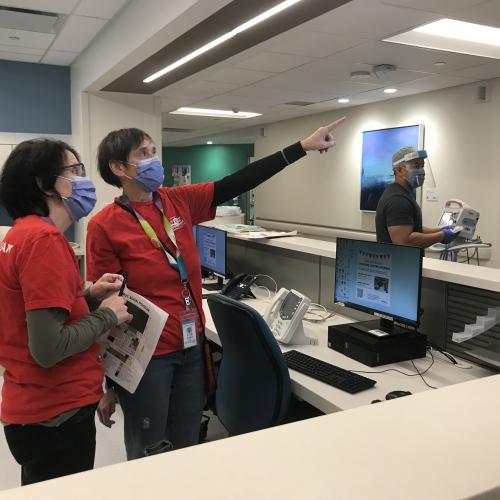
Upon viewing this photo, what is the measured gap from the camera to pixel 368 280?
218 cm

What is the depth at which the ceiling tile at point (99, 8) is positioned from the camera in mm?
3467

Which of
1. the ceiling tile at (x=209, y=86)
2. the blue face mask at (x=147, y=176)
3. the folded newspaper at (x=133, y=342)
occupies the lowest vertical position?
the folded newspaper at (x=133, y=342)

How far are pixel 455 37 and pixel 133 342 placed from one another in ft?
10.4

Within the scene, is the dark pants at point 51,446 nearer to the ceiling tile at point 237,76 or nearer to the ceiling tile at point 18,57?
the ceiling tile at point 237,76

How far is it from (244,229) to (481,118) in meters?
2.71

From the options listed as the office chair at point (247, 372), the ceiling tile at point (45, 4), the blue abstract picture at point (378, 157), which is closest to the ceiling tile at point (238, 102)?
the blue abstract picture at point (378, 157)

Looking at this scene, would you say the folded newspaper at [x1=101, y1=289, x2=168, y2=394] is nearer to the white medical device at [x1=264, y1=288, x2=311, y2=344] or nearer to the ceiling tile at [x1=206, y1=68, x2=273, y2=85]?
the white medical device at [x1=264, y1=288, x2=311, y2=344]

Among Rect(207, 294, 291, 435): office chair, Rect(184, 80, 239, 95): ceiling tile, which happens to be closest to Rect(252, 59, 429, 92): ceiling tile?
Rect(184, 80, 239, 95): ceiling tile

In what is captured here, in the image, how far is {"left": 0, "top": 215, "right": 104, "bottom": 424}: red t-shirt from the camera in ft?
3.82

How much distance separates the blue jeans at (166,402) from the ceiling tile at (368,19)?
2.07 metres

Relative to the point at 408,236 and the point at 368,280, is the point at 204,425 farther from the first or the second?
the point at 408,236

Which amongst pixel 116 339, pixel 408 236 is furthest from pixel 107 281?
pixel 408 236

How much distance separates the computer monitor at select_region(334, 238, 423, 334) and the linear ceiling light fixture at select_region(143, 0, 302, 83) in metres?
1.29

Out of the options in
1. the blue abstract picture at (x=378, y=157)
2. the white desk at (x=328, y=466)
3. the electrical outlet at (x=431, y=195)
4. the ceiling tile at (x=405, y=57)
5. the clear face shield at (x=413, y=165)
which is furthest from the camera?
the blue abstract picture at (x=378, y=157)
